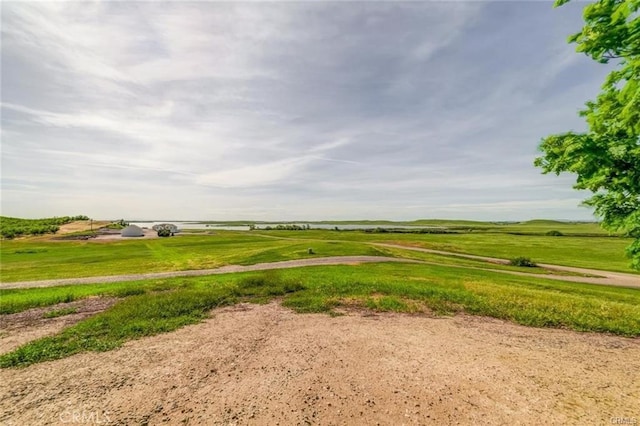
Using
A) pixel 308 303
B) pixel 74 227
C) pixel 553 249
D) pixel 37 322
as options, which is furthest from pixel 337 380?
pixel 74 227

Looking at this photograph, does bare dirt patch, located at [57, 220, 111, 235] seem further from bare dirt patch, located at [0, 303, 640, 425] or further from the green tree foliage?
the green tree foliage

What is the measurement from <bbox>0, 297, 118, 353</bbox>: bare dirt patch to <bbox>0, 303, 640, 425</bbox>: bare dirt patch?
3832 millimetres

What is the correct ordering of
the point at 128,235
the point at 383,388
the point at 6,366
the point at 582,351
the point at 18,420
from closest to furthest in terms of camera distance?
the point at 18,420 → the point at 383,388 → the point at 6,366 → the point at 582,351 → the point at 128,235

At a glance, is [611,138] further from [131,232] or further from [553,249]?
[131,232]

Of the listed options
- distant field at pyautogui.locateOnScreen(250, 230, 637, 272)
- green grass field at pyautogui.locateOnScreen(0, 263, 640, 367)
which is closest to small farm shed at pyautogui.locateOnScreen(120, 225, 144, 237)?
distant field at pyautogui.locateOnScreen(250, 230, 637, 272)

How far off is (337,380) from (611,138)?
1137cm

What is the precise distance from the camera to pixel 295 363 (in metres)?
9.81

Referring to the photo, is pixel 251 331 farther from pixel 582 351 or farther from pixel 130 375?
pixel 582 351

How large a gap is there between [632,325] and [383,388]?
1604cm

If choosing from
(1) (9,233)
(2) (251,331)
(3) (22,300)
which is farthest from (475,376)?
(1) (9,233)

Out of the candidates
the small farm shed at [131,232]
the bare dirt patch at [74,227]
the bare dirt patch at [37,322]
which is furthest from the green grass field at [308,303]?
the bare dirt patch at [74,227]

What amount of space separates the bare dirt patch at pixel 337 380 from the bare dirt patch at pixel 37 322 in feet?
12.6

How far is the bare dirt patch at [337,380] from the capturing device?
710 cm

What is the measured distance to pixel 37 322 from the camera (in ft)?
47.0
